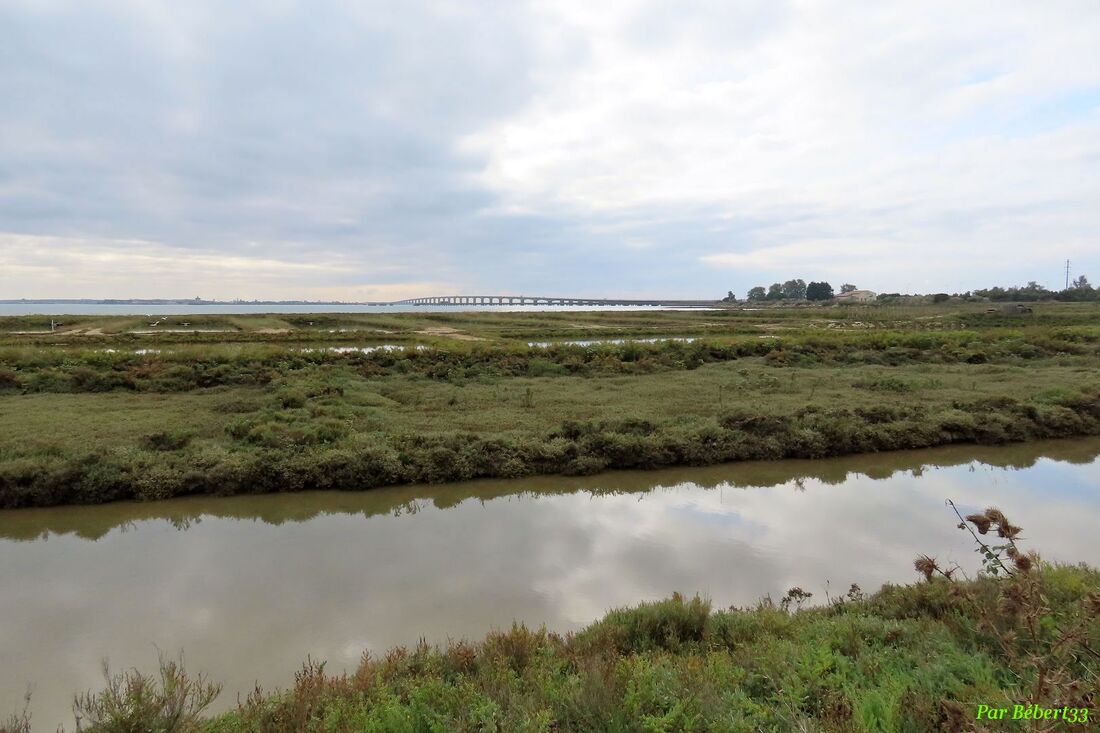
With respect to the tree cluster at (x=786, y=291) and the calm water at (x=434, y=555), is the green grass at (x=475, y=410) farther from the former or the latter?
the tree cluster at (x=786, y=291)

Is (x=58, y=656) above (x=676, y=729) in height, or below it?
below

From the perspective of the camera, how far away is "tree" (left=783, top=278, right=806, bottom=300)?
155 meters

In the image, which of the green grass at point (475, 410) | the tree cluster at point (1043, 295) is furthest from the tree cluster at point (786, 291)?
the green grass at point (475, 410)

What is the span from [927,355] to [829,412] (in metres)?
16.8

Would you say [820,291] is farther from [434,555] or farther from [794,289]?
[434,555]

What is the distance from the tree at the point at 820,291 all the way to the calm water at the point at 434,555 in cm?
12943

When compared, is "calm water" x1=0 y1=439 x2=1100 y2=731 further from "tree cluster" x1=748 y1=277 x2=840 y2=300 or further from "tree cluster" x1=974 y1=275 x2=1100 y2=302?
"tree cluster" x1=748 y1=277 x2=840 y2=300

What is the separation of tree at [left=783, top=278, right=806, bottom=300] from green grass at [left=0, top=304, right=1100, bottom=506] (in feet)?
444

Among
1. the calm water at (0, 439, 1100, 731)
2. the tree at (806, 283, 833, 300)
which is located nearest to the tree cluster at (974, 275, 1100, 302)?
the tree at (806, 283, 833, 300)

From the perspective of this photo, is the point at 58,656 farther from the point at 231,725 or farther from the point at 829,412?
the point at 829,412

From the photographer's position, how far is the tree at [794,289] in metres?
155

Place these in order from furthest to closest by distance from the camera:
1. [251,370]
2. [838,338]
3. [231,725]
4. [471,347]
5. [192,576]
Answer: [838,338]
[471,347]
[251,370]
[192,576]
[231,725]

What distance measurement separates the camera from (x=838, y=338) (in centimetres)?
3073

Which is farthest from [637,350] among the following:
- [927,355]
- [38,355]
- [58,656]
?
[38,355]
